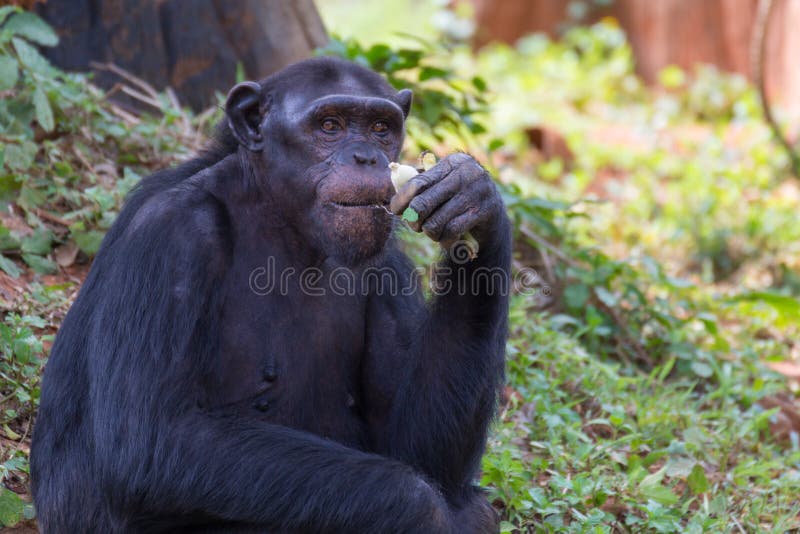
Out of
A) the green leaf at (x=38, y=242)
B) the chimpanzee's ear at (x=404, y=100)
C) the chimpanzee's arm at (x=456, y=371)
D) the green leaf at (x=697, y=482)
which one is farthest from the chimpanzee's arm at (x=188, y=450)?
the green leaf at (x=38, y=242)

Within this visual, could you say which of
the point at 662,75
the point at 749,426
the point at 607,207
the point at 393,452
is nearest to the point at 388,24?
the point at 662,75

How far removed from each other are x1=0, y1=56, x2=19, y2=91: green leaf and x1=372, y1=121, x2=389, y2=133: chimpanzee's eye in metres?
2.45

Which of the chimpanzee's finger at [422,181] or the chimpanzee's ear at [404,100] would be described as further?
the chimpanzee's ear at [404,100]

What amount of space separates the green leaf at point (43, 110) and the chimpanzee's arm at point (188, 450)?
2.33m

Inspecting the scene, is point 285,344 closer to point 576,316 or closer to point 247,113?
point 247,113

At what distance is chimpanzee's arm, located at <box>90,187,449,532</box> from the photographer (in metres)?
3.63

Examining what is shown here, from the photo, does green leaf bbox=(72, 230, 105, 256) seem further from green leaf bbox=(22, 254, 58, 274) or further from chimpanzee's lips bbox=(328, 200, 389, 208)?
chimpanzee's lips bbox=(328, 200, 389, 208)

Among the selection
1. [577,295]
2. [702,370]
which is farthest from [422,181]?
[702,370]

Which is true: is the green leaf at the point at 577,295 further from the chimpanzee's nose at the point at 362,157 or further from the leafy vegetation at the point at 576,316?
the chimpanzee's nose at the point at 362,157

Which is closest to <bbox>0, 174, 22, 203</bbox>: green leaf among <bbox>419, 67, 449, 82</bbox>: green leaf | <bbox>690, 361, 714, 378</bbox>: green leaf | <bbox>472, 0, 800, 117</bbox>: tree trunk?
<bbox>419, 67, 449, 82</bbox>: green leaf

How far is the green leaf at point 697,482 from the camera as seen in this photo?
5230 millimetres

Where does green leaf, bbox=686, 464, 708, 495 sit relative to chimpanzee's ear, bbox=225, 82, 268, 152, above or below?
below

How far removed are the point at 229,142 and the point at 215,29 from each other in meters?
3.19

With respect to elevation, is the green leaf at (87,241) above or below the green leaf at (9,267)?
above
